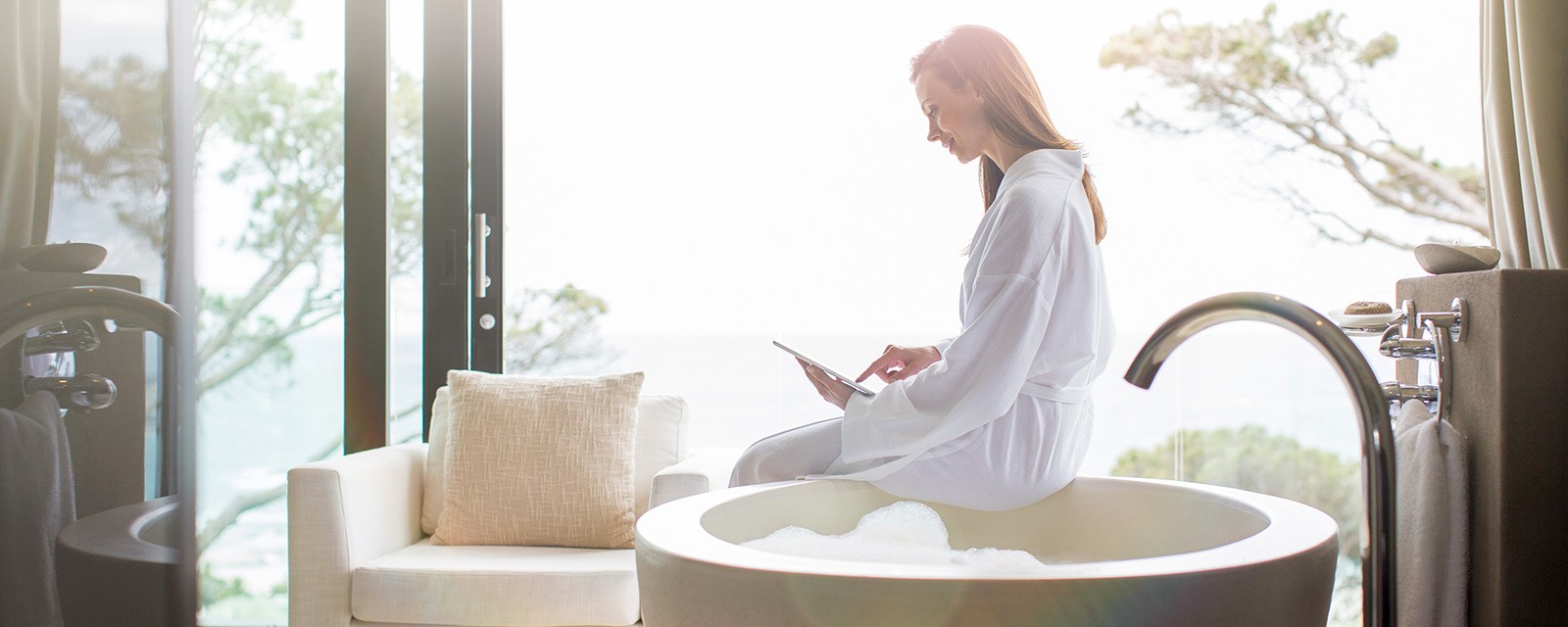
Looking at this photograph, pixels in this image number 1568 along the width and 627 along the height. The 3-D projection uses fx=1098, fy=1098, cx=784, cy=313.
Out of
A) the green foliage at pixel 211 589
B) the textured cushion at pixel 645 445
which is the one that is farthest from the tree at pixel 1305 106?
the green foliage at pixel 211 589

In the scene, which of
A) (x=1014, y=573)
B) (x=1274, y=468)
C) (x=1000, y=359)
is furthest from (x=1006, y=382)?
(x=1274, y=468)

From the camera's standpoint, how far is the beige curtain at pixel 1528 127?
7.84ft

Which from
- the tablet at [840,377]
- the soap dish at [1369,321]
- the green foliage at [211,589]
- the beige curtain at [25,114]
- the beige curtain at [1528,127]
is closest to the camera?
the beige curtain at [25,114]

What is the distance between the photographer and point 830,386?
5.02 ft

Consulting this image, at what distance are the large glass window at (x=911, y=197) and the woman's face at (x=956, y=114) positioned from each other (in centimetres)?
216

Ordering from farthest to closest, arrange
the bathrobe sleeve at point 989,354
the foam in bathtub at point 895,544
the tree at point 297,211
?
the tree at point 297,211 → the bathrobe sleeve at point 989,354 → the foam in bathtub at point 895,544

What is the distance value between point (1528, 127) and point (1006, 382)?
182 cm

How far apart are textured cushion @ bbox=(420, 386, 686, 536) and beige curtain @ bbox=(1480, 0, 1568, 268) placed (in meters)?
2.00

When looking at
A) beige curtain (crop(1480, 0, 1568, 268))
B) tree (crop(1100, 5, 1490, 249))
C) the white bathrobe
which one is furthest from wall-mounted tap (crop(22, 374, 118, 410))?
tree (crop(1100, 5, 1490, 249))

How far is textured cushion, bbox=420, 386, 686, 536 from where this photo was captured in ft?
8.91

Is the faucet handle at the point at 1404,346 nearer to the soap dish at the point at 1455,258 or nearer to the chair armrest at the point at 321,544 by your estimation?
the soap dish at the point at 1455,258

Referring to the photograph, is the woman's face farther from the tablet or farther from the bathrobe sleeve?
the tablet

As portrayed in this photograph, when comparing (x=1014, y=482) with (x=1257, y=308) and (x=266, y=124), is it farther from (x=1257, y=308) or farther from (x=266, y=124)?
(x=266, y=124)

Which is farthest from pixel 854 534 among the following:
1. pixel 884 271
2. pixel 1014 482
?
pixel 884 271
